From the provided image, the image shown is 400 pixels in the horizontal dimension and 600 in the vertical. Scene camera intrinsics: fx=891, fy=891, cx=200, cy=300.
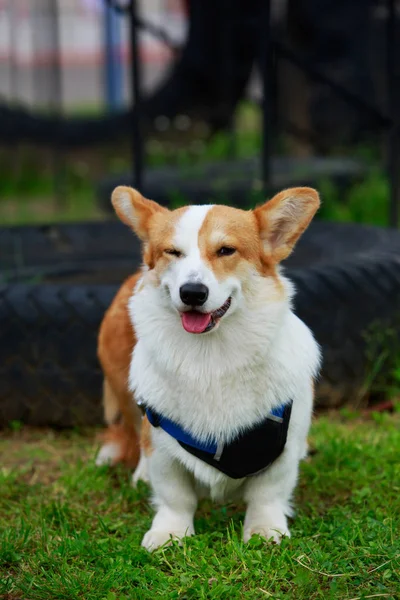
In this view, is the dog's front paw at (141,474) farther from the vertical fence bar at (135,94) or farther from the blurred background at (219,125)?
the blurred background at (219,125)

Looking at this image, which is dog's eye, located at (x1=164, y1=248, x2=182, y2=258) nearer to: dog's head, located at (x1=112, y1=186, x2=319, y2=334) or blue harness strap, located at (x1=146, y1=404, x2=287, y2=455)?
dog's head, located at (x1=112, y1=186, x2=319, y2=334)

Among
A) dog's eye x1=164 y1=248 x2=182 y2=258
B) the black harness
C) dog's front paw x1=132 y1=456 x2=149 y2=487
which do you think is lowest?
dog's front paw x1=132 y1=456 x2=149 y2=487

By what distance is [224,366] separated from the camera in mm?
2682

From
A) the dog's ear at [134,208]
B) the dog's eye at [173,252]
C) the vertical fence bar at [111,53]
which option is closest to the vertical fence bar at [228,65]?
the vertical fence bar at [111,53]

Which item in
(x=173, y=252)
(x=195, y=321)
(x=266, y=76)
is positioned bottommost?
(x=195, y=321)

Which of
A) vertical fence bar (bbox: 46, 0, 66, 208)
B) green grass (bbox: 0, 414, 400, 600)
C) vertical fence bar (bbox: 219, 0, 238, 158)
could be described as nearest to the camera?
green grass (bbox: 0, 414, 400, 600)

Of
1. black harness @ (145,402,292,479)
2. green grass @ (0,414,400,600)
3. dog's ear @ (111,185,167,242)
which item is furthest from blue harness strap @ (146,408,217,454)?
dog's ear @ (111,185,167,242)

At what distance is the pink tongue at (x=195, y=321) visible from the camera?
8.34 feet

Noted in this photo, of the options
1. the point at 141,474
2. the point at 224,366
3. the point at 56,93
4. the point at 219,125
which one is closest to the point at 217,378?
the point at 224,366

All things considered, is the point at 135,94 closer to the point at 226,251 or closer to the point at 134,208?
the point at 134,208

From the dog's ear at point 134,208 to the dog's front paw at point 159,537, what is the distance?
3.04 ft

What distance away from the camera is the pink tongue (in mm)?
2543

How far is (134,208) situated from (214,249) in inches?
15.2

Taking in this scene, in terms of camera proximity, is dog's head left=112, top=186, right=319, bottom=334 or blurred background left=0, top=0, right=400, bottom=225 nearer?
dog's head left=112, top=186, right=319, bottom=334
